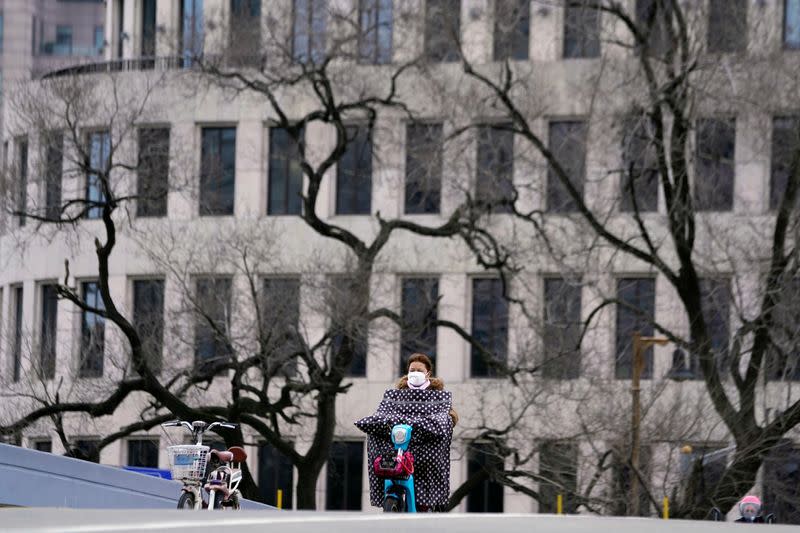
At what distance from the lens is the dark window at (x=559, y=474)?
111 feet

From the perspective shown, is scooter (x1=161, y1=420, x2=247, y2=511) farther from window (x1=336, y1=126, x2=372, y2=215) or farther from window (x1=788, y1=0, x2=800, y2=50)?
window (x1=336, y1=126, x2=372, y2=215)

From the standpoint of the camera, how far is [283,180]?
52188 millimetres

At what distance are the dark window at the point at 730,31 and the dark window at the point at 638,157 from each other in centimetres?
180

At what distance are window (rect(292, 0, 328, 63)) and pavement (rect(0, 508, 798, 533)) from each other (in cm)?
2775

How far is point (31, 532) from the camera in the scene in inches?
252

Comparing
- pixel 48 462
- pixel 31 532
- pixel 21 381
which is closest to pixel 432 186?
pixel 21 381

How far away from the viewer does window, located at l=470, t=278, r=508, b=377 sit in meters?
48.4

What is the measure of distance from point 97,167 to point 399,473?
28.9 m

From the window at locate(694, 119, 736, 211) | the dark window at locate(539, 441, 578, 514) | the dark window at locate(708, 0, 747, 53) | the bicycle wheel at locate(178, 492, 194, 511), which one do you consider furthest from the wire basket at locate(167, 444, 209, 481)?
the dark window at locate(708, 0, 747, 53)

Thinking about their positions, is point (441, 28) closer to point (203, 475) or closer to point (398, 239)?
point (398, 239)


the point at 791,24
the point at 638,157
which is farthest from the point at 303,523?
the point at 791,24

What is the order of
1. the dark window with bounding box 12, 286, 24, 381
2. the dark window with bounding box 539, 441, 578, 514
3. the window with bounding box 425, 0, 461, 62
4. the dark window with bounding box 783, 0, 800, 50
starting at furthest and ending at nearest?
1. the dark window with bounding box 12, 286, 24, 381
2. the window with bounding box 425, 0, 461, 62
3. the dark window with bounding box 783, 0, 800, 50
4. the dark window with bounding box 539, 441, 578, 514

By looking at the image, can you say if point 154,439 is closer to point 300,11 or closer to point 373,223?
point 373,223

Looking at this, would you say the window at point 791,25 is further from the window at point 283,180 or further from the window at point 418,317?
the window at point 283,180
